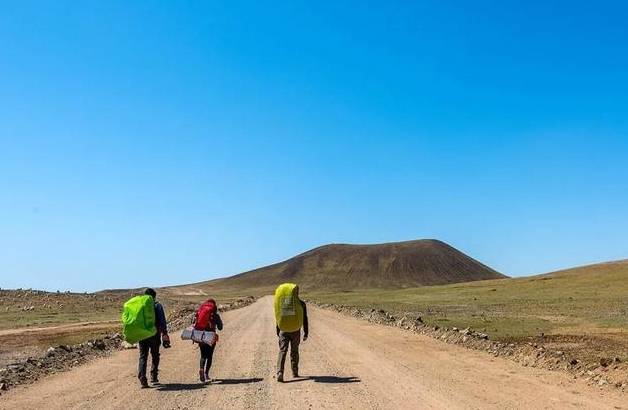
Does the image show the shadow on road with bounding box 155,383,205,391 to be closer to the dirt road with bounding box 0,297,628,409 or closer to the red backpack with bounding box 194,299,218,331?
the dirt road with bounding box 0,297,628,409

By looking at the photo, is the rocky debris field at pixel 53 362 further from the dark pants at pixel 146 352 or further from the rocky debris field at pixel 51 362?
the dark pants at pixel 146 352

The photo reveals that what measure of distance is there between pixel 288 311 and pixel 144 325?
3.50m

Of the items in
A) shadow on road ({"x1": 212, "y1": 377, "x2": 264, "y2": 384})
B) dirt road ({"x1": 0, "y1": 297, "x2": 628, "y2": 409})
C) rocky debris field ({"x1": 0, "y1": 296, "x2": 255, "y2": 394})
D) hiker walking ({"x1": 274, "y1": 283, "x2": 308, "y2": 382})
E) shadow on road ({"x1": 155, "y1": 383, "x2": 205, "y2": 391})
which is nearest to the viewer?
dirt road ({"x1": 0, "y1": 297, "x2": 628, "y2": 409})

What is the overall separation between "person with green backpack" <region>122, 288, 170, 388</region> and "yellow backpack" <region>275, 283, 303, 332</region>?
280 cm

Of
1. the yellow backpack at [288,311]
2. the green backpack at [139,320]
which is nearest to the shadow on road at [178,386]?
the green backpack at [139,320]

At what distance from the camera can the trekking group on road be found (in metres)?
14.8

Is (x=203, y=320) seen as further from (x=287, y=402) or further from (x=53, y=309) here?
(x=53, y=309)

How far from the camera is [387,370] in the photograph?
56.9 ft

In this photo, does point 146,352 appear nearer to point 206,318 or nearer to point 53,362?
point 206,318

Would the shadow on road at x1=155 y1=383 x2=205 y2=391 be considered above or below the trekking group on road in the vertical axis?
below

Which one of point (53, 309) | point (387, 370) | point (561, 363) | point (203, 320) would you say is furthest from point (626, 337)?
point (53, 309)

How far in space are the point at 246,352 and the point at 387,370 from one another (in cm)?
743

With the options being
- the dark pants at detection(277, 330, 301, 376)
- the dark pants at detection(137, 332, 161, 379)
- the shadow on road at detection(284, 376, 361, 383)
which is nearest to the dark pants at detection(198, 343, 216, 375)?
the dark pants at detection(137, 332, 161, 379)

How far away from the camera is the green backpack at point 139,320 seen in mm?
14703
